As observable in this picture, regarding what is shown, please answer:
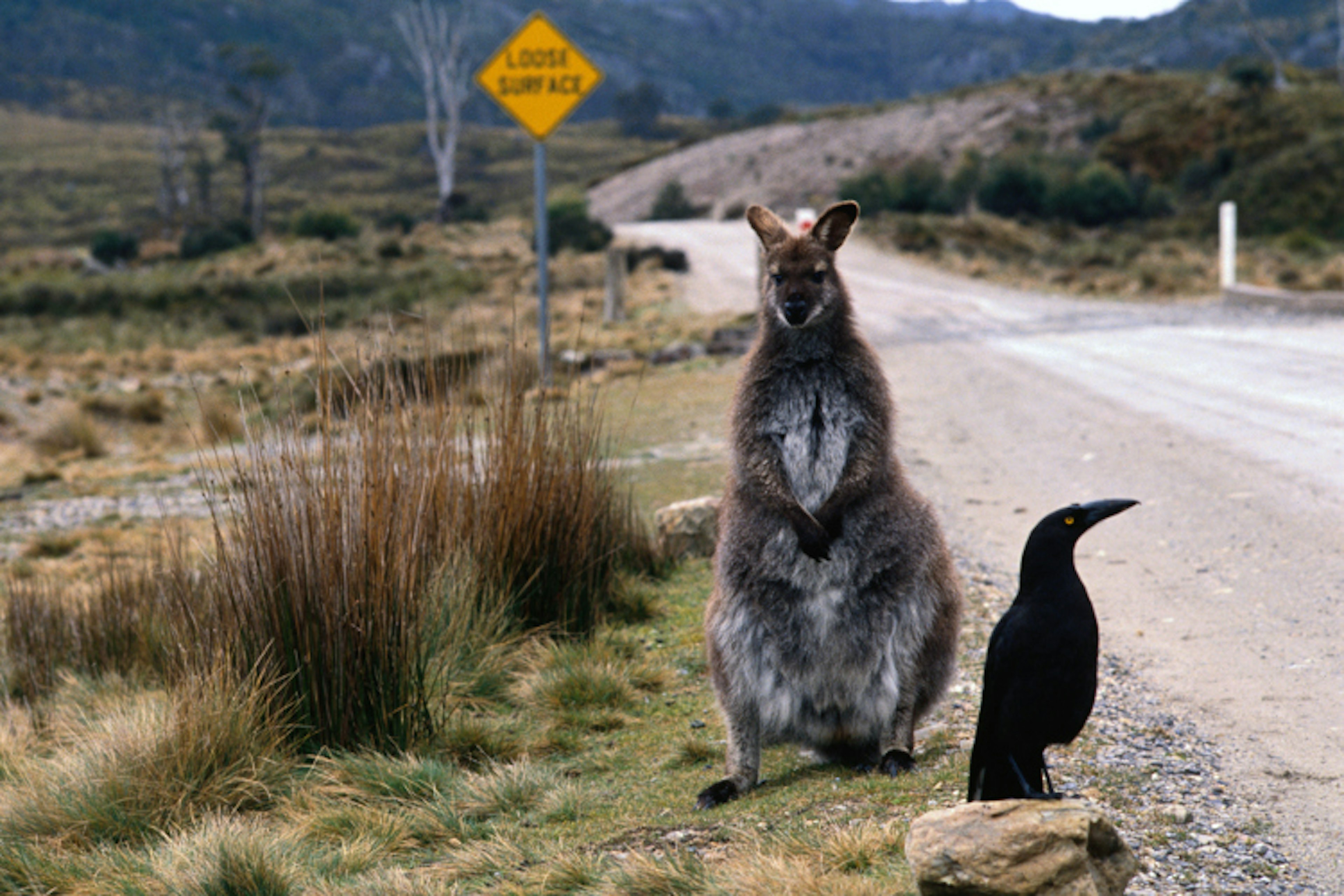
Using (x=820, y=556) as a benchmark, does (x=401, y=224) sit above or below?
above

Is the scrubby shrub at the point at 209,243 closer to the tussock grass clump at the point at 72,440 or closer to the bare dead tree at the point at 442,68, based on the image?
the bare dead tree at the point at 442,68

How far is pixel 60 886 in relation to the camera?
397cm

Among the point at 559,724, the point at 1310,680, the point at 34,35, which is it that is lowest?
the point at 559,724

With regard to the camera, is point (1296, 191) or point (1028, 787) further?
point (1296, 191)

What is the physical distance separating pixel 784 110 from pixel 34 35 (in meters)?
100

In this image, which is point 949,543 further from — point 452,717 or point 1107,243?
point 1107,243

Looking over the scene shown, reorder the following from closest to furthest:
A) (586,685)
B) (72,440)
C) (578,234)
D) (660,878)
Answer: (660,878) < (586,685) < (72,440) < (578,234)

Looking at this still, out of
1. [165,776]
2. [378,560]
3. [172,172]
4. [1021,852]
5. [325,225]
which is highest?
[172,172]

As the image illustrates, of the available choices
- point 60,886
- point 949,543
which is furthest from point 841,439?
point 949,543

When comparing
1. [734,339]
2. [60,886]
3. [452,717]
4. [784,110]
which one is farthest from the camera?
[784,110]

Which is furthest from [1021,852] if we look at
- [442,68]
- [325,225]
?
[442,68]

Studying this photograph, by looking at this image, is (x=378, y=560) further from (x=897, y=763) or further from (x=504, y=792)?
(x=897, y=763)

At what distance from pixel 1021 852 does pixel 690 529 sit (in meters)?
5.18

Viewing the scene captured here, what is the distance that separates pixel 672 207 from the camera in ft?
216
